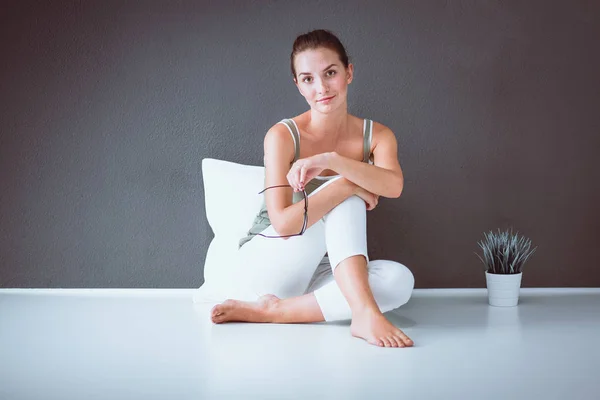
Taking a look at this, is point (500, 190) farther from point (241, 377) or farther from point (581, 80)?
point (241, 377)

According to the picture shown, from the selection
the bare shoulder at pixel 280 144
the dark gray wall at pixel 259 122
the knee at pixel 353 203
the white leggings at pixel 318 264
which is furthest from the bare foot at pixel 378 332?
the dark gray wall at pixel 259 122

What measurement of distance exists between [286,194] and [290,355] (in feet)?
1.85

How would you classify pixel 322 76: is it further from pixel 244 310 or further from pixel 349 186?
pixel 244 310

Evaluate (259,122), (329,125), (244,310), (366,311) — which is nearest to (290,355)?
(366,311)

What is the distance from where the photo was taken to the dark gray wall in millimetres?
3025

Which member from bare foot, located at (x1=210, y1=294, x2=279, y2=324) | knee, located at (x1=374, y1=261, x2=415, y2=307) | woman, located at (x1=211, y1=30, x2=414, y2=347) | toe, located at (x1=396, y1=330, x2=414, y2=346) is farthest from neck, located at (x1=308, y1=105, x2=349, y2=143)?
toe, located at (x1=396, y1=330, x2=414, y2=346)

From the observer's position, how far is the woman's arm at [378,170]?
218cm

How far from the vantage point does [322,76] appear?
89.9 inches

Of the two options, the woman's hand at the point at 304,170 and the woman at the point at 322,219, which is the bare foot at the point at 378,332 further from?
the woman's hand at the point at 304,170

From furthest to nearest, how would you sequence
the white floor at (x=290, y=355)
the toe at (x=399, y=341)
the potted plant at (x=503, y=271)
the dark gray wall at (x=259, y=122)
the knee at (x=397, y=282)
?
the dark gray wall at (x=259, y=122), the potted plant at (x=503, y=271), the knee at (x=397, y=282), the toe at (x=399, y=341), the white floor at (x=290, y=355)

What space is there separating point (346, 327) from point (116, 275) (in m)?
1.27

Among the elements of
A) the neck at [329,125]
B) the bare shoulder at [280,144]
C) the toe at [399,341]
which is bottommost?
the toe at [399,341]

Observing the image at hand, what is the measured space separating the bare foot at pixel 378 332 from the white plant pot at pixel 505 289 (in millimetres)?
856

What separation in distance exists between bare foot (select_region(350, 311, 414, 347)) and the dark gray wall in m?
0.99
